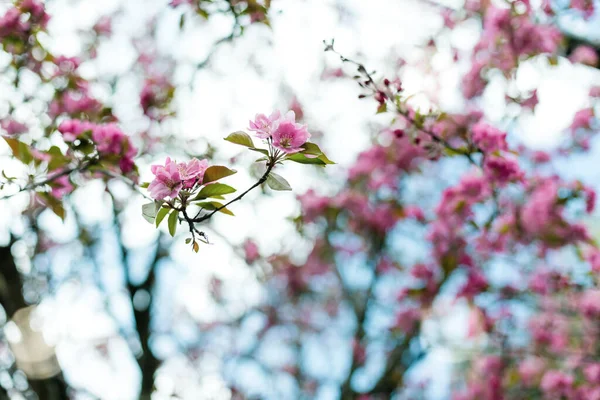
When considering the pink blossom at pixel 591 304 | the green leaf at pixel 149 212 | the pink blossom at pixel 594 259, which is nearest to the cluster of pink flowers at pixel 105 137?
the green leaf at pixel 149 212

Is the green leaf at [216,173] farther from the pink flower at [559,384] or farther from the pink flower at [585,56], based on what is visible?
the pink flower at [559,384]

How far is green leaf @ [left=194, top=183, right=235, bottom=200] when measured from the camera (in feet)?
3.99

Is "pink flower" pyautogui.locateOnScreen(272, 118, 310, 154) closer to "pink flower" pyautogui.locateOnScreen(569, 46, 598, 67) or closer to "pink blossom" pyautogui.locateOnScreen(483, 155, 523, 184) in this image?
"pink blossom" pyautogui.locateOnScreen(483, 155, 523, 184)

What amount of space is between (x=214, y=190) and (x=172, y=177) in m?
0.10

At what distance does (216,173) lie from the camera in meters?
1.21

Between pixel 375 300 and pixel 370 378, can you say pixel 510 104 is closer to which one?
pixel 375 300

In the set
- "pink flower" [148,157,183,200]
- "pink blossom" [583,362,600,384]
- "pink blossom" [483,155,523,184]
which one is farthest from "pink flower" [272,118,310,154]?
"pink blossom" [583,362,600,384]

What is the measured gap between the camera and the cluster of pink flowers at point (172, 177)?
3.88 feet

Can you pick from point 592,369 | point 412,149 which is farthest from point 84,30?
point 592,369

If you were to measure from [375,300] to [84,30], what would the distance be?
3435mm

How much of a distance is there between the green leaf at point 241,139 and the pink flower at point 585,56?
2387mm

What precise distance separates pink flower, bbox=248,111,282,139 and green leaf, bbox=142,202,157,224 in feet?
0.96

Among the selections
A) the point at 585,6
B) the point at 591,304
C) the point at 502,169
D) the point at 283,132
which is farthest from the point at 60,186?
the point at 591,304

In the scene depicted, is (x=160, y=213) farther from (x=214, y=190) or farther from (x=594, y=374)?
(x=594, y=374)
